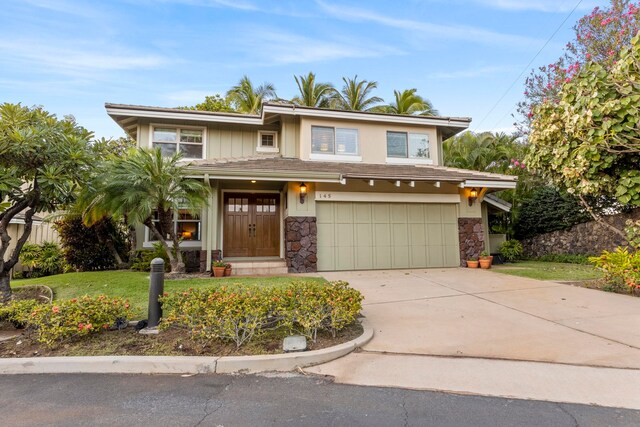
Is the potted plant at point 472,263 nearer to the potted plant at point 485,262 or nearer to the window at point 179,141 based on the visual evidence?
the potted plant at point 485,262

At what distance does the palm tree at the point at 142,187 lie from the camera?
770cm

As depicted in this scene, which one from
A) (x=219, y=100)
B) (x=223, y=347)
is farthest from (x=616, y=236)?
(x=219, y=100)

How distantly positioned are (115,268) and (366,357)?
1012 centimetres

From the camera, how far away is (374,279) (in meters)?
8.33

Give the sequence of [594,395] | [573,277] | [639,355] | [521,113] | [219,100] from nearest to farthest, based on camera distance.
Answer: [594,395], [639,355], [573,277], [521,113], [219,100]

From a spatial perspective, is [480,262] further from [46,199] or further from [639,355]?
[46,199]

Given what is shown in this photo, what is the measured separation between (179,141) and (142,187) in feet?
12.6

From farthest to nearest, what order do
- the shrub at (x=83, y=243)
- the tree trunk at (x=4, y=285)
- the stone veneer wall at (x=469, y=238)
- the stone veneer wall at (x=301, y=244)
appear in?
the stone veneer wall at (x=469, y=238), the shrub at (x=83, y=243), the stone veneer wall at (x=301, y=244), the tree trunk at (x=4, y=285)

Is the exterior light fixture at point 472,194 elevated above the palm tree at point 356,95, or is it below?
below

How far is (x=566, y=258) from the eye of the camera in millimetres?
12375

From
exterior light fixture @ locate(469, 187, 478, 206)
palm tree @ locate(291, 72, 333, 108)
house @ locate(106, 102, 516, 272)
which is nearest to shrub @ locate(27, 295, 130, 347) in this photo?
house @ locate(106, 102, 516, 272)

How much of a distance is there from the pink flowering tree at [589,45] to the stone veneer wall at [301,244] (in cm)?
768

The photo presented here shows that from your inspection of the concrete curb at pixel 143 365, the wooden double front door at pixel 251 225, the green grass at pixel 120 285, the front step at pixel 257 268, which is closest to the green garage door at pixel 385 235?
the front step at pixel 257 268

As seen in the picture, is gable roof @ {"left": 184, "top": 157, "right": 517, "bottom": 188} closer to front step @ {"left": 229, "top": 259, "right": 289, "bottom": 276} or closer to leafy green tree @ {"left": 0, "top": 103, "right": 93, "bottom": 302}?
front step @ {"left": 229, "top": 259, "right": 289, "bottom": 276}
